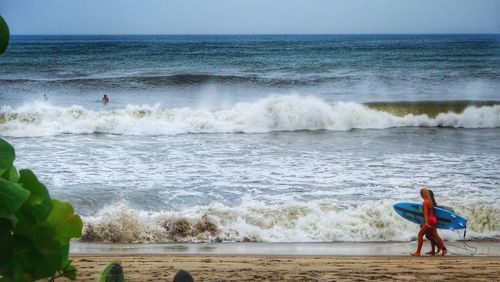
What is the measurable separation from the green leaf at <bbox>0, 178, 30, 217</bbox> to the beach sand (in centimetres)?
569

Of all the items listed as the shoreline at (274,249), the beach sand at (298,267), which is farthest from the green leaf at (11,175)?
the shoreline at (274,249)

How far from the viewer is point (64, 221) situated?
0.51 metres

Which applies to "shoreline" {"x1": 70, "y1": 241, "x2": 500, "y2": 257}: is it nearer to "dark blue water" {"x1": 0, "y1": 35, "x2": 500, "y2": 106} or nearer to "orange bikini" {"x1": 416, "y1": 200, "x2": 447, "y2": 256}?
"orange bikini" {"x1": 416, "y1": 200, "x2": 447, "y2": 256}

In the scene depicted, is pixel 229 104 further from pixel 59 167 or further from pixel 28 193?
pixel 28 193

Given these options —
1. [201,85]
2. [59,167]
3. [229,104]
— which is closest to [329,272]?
[59,167]

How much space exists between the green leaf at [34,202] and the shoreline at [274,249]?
766 cm

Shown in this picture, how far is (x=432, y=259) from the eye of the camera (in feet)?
25.2

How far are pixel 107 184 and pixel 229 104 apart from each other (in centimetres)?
1478

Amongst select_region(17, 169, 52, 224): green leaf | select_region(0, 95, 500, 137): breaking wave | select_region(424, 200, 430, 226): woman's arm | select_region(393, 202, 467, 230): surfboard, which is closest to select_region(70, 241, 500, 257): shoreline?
select_region(393, 202, 467, 230): surfboard

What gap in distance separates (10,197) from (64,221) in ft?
0.29

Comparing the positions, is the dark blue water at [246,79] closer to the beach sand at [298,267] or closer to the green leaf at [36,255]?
the beach sand at [298,267]

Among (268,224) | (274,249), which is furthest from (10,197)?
(268,224)

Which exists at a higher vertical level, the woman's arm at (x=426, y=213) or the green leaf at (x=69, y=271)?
A: the green leaf at (x=69, y=271)

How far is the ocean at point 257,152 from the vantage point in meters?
9.44
